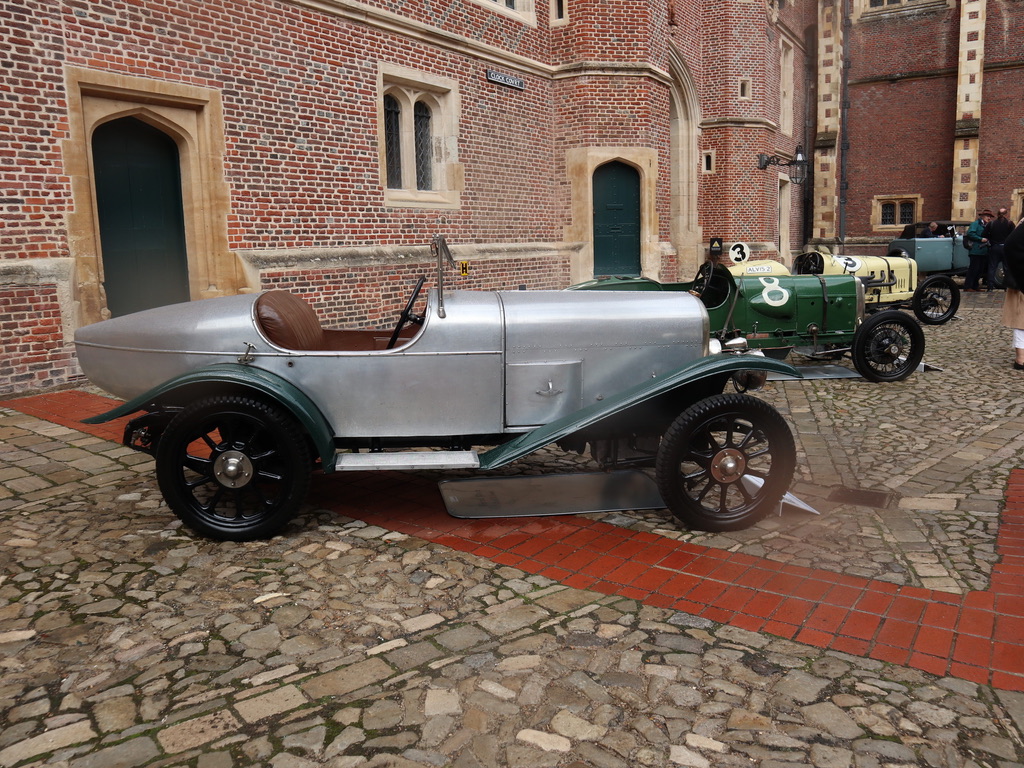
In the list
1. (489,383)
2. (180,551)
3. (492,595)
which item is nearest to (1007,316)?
(489,383)

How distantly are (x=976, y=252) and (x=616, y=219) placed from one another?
8168 millimetres

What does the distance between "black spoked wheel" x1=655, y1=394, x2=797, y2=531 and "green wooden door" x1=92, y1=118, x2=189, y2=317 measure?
7.48 metres

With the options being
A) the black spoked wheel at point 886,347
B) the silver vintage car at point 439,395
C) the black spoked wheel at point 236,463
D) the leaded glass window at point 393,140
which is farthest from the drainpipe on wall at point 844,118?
the black spoked wheel at point 236,463

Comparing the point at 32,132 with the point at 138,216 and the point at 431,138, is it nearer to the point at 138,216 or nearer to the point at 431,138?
the point at 138,216

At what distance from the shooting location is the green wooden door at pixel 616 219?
1642 cm

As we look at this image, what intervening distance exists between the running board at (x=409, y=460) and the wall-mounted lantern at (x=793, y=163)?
1919cm

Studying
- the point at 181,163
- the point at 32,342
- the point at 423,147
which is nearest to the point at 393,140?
the point at 423,147

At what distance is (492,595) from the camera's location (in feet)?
12.2

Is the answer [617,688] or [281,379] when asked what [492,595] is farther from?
[281,379]

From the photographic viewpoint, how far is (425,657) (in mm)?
3166

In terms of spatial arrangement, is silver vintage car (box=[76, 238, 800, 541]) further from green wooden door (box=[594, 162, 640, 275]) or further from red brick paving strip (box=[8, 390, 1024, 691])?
green wooden door (box=[594, 162, 640, 275])

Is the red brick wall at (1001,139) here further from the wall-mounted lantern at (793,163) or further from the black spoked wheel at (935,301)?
the black spoked wheel at (935,301)

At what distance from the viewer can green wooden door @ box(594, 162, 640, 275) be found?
1642cm

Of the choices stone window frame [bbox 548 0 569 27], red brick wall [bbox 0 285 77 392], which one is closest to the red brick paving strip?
red brick wall [bbox 0 285 77 392]
